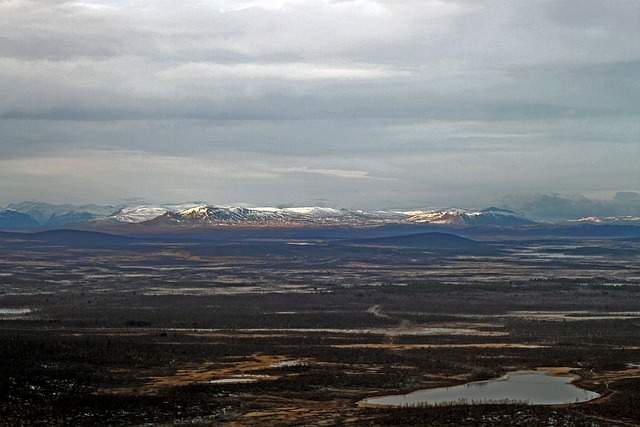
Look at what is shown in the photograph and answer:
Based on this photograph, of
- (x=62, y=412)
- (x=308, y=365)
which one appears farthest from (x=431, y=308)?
(x=62, y=412)

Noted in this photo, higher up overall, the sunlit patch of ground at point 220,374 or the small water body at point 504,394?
the sunlit patch of ground at point 220,374

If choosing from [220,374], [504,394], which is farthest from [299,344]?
[504,394]

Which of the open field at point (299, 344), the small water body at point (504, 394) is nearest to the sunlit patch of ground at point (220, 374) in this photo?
the open field at point (299, 344)

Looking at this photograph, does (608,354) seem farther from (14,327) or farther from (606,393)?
(14,327)

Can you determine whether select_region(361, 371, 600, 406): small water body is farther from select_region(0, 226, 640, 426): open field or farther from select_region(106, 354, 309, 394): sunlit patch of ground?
select_region(106, 354, 309, 394): sunlit patch of ground

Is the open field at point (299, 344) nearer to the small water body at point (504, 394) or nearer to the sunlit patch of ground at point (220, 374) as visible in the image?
the sunlit patch of ground at point (220, 374)

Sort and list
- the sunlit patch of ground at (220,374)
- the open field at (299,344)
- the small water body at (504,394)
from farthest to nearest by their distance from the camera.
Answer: the sunlit patch of ground at (220,374) → the small water body at (504,394) → the open field at (299,344)

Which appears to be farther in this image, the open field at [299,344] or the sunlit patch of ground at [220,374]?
the sunlit patch of ground at [220,374]

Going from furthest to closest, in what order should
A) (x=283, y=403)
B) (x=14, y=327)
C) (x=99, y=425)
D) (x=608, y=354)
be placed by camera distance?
1. (x=14, y=327)
2. (x=608, y=354)
3. (x=283, y=403)
4. (x=99, y=425)
